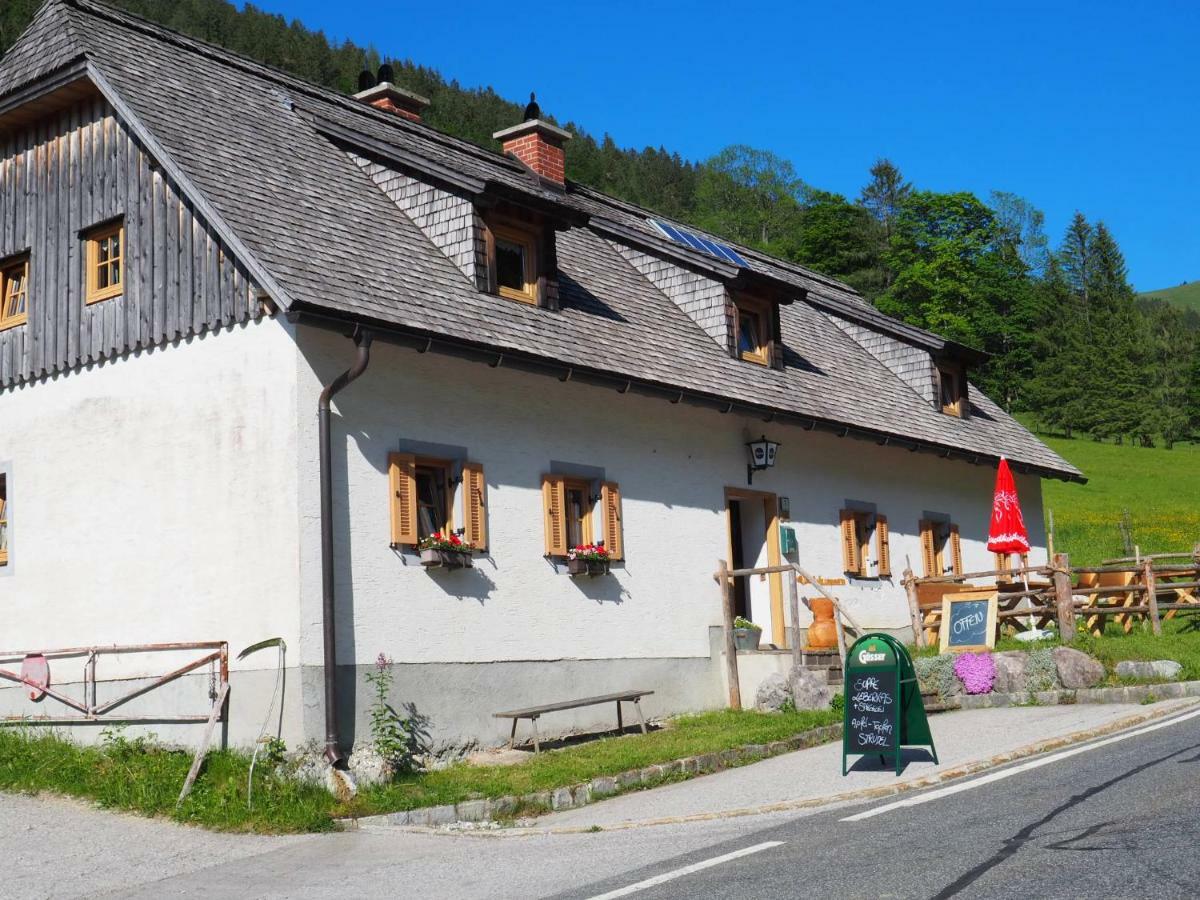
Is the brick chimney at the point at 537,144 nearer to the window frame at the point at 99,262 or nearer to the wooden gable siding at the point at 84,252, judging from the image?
the wooden gable siding at the point at 84,252

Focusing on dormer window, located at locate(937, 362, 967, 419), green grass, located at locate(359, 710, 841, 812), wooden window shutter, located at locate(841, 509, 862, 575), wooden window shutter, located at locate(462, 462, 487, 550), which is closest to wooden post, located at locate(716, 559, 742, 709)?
green grass, located at locate(359, 710, 841, 812)

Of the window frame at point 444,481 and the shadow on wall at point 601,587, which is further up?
the window frame at point 444,481

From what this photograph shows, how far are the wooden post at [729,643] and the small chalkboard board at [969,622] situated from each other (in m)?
3.04

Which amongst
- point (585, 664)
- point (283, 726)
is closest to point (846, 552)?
point (585, 664)

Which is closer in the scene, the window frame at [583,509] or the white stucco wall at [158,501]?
the white stucco wall at [158,501]

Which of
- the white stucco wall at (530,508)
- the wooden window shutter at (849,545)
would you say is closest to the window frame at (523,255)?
the white stucco wall at (530,508)

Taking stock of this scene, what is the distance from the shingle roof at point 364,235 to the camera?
13.8 metres

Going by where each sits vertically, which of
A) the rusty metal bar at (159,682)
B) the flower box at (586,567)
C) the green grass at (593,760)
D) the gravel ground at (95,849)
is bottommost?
the gravel ground at (95,849)

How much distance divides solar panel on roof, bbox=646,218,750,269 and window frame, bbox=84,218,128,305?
10572 mm

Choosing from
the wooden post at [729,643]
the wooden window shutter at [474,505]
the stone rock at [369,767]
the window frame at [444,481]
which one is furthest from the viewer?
the wooden post at [729,643]

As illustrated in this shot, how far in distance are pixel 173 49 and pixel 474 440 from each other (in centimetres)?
705

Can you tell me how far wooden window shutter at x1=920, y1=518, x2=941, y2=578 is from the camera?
74.2ft

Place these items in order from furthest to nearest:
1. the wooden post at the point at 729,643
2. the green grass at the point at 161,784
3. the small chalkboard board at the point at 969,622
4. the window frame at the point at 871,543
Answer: the window frame at the point at 871,543 < the small chalkboard board at the point at 969,622 < the wooden post at the point at 729,643 < the green grass at the point at 161,784

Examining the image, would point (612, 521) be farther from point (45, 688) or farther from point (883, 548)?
point (883, 548)
